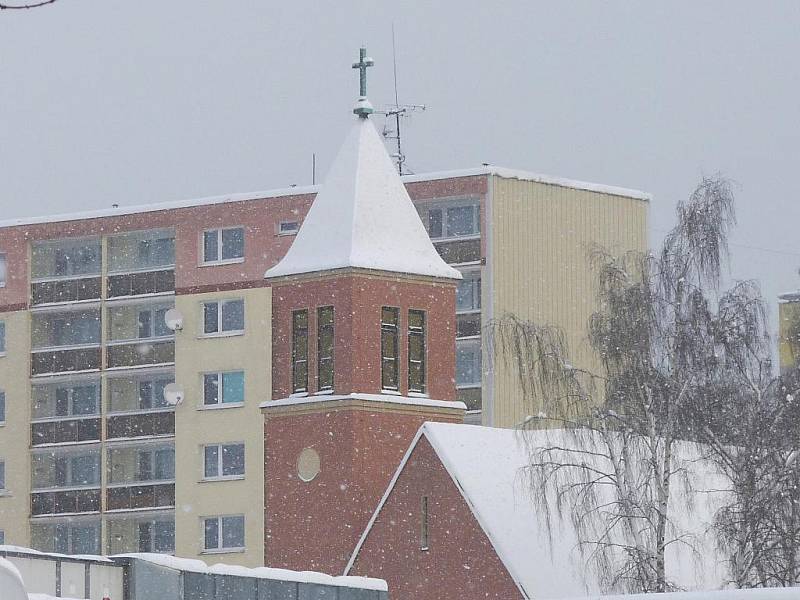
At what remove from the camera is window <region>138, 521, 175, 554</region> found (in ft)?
264

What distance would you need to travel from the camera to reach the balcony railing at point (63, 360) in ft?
275

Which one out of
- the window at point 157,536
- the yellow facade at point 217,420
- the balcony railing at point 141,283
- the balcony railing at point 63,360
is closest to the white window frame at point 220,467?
the yellow facade at point 217,420

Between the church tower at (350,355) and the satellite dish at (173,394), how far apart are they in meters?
29.7

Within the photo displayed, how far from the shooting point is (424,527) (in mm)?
47500

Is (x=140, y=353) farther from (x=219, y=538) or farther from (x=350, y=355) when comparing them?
(x=350, y=355)

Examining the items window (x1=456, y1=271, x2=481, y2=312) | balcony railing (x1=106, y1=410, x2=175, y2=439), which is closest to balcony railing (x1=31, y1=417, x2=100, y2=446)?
balcony railing (x1=106, y1=410, x2=175, y2=439)

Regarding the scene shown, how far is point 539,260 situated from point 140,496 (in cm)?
1487

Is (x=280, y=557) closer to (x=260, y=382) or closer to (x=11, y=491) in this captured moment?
(x=260, y=382)

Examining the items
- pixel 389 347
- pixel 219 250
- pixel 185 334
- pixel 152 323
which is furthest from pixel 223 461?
pixel 389 347

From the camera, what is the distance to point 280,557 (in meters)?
49.1

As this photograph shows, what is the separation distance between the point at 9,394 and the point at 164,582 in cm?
4804

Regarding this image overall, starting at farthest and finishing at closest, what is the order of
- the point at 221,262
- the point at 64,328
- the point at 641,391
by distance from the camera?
the point at 64,328
the point at 221,262
the point at 641,391

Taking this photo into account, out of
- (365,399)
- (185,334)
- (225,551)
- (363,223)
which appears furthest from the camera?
(185,334)

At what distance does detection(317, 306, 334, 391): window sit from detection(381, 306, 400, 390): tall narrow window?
3.16ft
